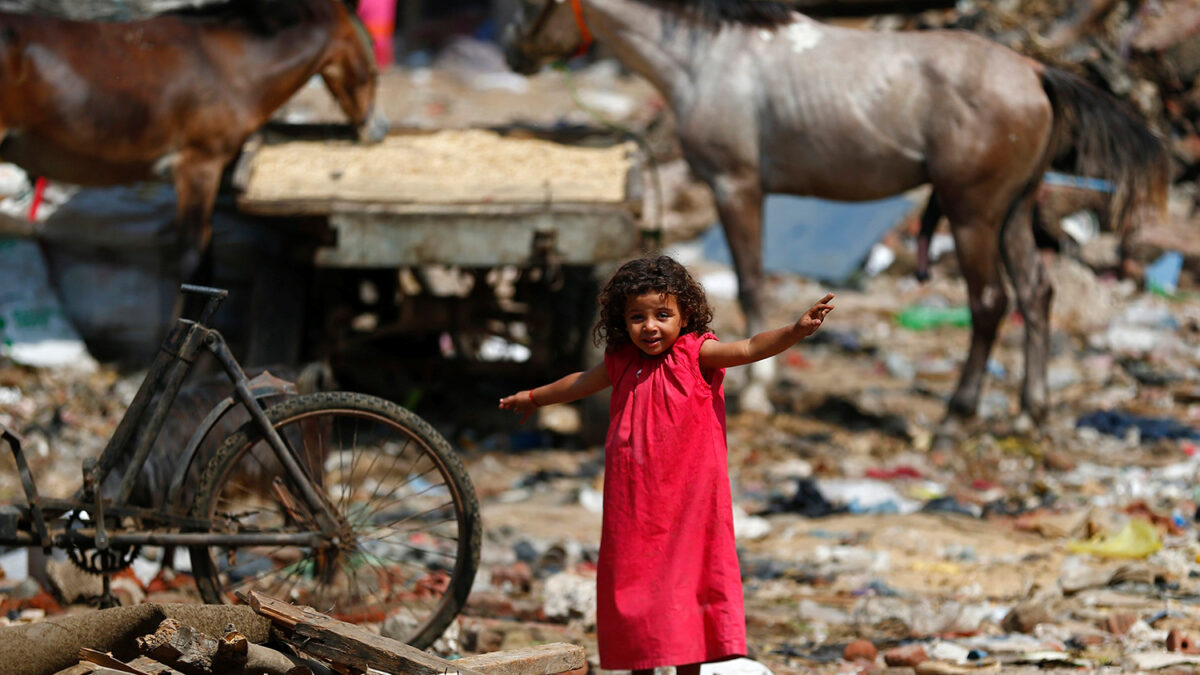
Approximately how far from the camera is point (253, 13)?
636 cm

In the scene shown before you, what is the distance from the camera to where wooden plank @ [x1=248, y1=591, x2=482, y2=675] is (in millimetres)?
2723

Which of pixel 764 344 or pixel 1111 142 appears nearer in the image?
pixel 764 344

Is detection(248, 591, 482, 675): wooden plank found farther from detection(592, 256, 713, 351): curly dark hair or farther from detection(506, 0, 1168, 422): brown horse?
detection(506, 0, 1168, 422): brown horse

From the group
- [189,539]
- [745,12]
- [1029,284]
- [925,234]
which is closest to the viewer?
[189,539]

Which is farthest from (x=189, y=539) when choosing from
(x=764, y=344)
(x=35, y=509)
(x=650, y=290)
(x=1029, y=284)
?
(x=1029, y=284)

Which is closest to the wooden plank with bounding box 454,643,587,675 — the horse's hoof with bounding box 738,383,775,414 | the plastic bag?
the plastic bag

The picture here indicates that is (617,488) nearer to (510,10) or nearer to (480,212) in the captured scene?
(480,212)

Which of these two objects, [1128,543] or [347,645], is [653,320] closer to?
[347,645]

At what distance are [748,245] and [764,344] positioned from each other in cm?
449

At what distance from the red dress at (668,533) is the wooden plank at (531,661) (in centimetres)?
10

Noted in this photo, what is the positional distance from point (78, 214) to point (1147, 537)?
6104 mm

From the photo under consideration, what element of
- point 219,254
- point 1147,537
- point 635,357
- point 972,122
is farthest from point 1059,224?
point 635,357

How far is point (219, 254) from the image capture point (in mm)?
7410

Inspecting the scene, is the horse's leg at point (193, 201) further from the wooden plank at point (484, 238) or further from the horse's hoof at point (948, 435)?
the horse's hoof at point (948, 435)
